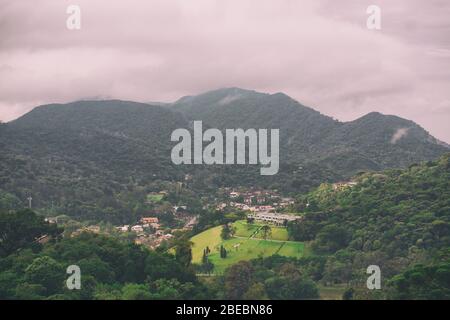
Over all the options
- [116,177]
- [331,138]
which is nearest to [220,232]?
[116,177]

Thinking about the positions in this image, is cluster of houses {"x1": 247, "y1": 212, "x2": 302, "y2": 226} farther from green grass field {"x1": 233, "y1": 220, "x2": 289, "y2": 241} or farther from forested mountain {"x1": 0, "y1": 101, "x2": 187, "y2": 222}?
forested mountain {"x1": 0, "y1": 101, "x2": 187, "y2": 222}

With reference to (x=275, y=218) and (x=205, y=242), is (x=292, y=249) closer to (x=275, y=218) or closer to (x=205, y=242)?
(x=205, y=242)

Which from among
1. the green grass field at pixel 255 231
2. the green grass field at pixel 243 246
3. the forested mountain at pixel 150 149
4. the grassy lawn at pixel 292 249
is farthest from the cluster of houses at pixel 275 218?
the forested mountain at pixel 150 149

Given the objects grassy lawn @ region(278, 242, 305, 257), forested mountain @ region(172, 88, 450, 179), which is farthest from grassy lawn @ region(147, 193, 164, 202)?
grassy lawn @ region(278, 242, 305, 257)

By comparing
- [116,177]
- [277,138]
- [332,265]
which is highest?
[277,138]

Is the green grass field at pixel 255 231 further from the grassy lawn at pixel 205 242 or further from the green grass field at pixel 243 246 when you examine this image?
the grassy lawn at pixel 205 242
